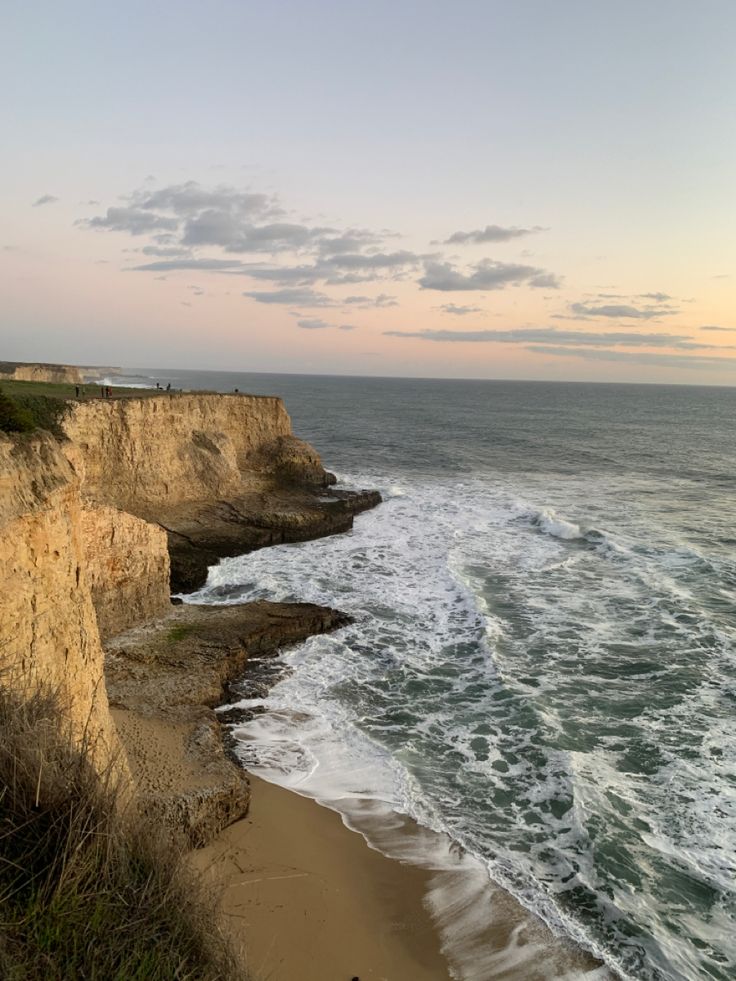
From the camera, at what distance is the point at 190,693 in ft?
51.8

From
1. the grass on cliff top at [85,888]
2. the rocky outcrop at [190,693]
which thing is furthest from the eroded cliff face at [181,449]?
the grass on cliff top at [85,888]

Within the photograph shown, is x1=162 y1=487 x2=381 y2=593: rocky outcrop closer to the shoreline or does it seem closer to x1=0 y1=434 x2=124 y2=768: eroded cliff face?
Answer: x1=0 y1=434 x2=124 y2=768: eroded cliff face

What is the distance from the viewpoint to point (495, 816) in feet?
40.5

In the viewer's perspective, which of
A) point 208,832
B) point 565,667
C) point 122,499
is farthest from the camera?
point 122,499

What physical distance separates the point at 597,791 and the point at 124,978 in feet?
35.9

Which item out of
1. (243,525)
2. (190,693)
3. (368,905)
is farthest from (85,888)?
(243,525)

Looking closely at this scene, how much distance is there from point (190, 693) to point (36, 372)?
5188cm

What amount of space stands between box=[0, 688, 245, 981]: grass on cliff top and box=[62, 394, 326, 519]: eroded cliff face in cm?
1986

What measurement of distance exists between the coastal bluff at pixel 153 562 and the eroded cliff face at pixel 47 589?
0.08 feet

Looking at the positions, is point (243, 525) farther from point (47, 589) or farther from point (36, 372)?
point (36, 372)

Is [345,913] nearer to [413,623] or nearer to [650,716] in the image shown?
[650,716]

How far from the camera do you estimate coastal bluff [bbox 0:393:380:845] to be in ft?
33.0

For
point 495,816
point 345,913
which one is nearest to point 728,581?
point 495,816

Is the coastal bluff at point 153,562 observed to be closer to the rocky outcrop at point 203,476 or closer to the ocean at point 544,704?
the rocky outcrop at point 203,476
